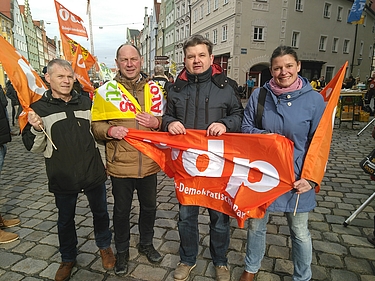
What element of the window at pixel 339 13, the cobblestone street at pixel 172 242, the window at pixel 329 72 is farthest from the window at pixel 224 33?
the cobblestone street at pixel 172 242

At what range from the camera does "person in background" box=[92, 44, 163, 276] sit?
2.70 metres

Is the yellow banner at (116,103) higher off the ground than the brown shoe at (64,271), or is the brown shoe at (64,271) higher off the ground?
→ the yellow banner at (116,103)

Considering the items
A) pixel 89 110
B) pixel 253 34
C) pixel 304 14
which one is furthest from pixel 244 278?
pixel 304 14

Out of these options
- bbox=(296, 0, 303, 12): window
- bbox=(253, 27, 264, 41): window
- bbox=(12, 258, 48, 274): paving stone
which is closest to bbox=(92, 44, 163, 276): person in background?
bbox=(12, 258, 48, 274): paving stone

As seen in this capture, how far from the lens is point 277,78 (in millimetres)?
2352

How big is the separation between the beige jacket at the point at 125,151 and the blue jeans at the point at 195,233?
0.59 metres

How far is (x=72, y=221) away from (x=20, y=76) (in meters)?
1.58

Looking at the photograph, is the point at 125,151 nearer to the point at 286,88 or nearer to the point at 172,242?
the point at 172,242

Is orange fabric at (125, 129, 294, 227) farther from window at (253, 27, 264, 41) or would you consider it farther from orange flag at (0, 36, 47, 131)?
window at (253, 27, 264, 41)

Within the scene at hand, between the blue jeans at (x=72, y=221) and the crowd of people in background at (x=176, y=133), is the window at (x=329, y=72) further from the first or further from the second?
the blue jeans at (x=72, y=221)

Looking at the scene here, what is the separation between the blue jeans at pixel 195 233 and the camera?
8.87 feet

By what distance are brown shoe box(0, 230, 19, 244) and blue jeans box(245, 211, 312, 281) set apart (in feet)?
9.45

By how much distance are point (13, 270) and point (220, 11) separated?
94.6 feet

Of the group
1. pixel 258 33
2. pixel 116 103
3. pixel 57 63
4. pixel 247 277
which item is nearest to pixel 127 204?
pixel 116 103
